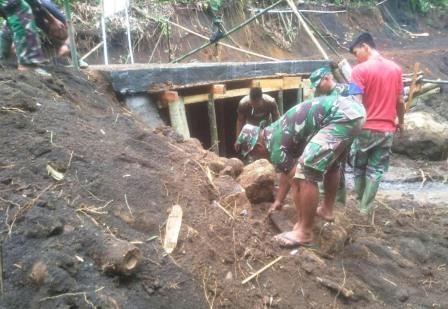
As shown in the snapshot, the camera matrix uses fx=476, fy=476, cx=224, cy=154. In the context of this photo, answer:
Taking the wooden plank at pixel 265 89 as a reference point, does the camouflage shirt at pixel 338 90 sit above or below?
above

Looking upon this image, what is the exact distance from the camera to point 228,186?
14.1 feet

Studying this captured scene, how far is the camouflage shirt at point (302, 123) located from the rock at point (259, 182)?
20.6 inches

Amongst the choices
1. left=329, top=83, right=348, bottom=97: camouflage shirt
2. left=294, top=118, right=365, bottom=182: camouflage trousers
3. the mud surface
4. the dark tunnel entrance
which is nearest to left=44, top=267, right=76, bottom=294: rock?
the mud surface

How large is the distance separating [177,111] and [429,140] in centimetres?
578

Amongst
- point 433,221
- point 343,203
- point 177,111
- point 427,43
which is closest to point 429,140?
point 433,221

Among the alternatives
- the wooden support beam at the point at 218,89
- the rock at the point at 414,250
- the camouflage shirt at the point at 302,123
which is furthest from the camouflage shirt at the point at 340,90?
the wooden support beam at the point at 218,89

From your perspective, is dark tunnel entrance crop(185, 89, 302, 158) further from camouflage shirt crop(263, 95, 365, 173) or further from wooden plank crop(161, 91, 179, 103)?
camouflage shirt crop(263, 95, 365, 173)

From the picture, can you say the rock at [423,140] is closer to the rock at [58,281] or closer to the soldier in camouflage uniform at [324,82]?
the soldier in camouflage uniform at [324,82]

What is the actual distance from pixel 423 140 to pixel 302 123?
655 cm

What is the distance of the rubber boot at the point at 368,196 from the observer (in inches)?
208

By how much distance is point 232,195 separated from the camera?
4.15 m

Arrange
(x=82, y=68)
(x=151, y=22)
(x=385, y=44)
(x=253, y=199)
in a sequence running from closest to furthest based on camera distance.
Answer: (x=253, y=199), (x=82, y=68), (x=151, y=22), (x=385, y=44)

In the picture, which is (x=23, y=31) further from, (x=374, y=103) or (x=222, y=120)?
(x=222, y=120)

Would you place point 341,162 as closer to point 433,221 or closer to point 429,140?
point 433,221
